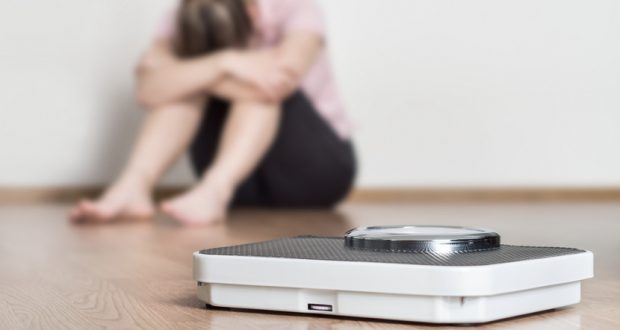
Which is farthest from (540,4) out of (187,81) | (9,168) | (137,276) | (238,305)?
(238,305)

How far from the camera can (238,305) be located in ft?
2.36

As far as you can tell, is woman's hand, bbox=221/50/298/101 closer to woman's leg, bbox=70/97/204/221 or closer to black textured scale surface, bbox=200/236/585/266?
woman's leg, bbox=70/97/204/221

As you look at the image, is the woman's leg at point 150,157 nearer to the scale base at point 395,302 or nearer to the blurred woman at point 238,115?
the blurred woman at point 238,115

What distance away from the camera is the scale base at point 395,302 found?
0.64 meters

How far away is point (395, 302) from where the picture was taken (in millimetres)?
651

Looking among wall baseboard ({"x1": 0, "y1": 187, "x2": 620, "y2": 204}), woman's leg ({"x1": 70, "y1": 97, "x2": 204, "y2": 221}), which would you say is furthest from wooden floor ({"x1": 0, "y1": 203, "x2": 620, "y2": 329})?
wall baseboard ({"x1": 0, "y1": 187, "x2": 620, "y2": 204})

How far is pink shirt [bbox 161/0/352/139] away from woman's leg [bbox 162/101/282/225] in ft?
0.70

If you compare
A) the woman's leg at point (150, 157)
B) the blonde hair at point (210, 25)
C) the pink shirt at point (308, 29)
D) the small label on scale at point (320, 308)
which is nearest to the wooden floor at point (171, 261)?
the small label on scale at point (320, 308)

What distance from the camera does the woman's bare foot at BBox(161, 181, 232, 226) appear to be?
193cm

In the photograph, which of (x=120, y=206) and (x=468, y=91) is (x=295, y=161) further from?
(x=468, y=91)

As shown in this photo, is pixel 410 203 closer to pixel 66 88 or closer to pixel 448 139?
pixel 448 139

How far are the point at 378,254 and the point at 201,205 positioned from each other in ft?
4.40

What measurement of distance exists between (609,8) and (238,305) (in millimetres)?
2822

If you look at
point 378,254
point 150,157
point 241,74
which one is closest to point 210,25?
point 241,74
